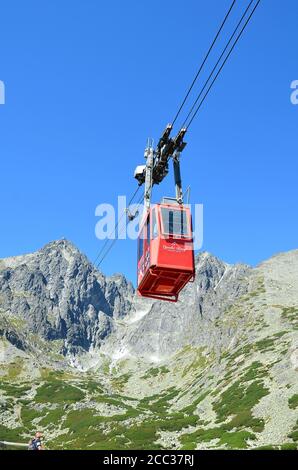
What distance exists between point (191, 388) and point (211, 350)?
123 feet

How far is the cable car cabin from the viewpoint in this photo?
24.4 meters

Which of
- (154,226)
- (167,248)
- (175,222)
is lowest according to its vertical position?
(167,248)

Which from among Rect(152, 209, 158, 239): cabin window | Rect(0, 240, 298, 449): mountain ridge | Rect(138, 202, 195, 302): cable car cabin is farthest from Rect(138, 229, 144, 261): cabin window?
Rect(0, 240, 298, 449): mountain ridge

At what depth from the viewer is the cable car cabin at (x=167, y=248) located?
80.1ft

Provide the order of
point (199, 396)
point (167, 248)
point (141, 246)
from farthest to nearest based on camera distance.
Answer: point (199, 396) → point (141, 246) → point (167, 248)

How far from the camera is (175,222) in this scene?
25125 millimetres

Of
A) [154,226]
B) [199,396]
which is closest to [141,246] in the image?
[154,226]

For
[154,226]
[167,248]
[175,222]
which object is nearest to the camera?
[167,248]

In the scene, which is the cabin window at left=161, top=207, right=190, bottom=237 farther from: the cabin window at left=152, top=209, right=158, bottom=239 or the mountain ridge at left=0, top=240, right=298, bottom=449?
the mountain ridge at left=0, top=240, right=298, bottom=449

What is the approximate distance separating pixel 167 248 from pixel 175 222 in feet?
5.28

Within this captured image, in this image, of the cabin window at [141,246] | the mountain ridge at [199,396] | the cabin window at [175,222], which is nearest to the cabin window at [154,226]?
the cabin window at [175,222]

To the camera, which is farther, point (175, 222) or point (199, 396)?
point (199, 396)

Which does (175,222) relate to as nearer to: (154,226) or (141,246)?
(154,226)

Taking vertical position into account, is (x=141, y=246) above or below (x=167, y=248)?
above
